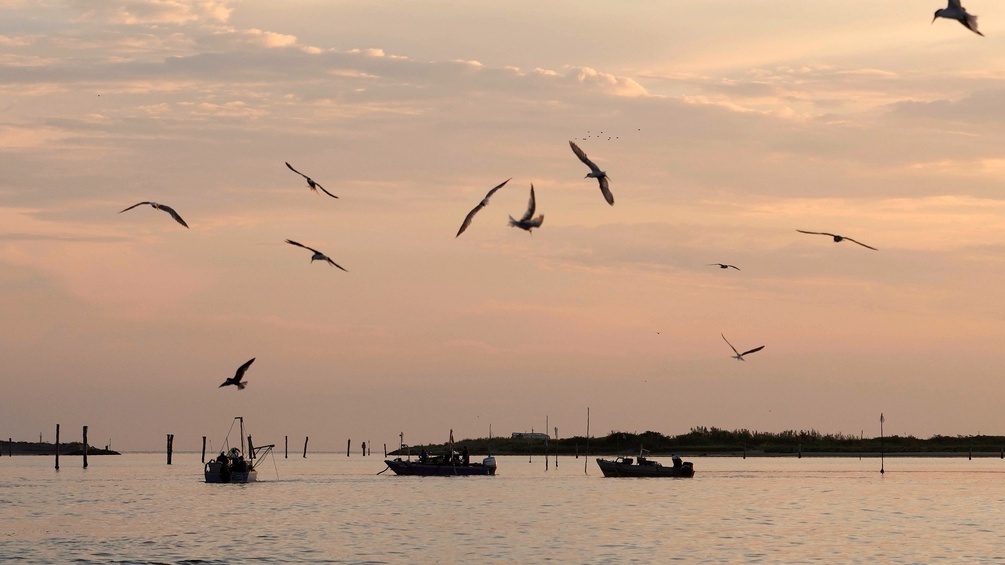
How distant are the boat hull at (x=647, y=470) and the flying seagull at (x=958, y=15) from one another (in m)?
98.0

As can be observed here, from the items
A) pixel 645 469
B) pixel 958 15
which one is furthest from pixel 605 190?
pixel 645 469

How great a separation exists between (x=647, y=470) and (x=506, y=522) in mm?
55979

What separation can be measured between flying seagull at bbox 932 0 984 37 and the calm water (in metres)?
28.0

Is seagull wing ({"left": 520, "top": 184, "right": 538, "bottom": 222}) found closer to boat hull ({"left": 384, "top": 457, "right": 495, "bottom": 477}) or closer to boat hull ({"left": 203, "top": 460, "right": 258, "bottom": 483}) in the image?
boat hull ({"left": 203, "top": 460, "right": 258, "bottom": 483})

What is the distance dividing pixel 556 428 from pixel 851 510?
84848mm

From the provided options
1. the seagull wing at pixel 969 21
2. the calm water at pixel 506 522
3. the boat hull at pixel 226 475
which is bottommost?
the calm water at pixel 506 522

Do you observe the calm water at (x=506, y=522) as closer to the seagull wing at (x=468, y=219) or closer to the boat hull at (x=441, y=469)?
the boat hull at (x=441, y=469)

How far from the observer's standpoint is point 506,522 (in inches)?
2739

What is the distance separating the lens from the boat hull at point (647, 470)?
12362 centimetres

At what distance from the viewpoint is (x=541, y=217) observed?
109 ft

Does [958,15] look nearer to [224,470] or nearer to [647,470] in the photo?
[224,470]

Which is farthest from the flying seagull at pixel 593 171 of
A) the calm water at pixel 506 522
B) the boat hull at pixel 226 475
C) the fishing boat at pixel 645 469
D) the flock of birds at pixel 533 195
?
the fishing boat at pixel 645 469

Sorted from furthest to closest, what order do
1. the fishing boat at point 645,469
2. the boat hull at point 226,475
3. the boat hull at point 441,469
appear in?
the boat hull at point 441,469
the fishing boat at point 645,469
the boat hull at point 226,475

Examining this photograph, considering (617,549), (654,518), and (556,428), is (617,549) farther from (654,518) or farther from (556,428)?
(556,428)
